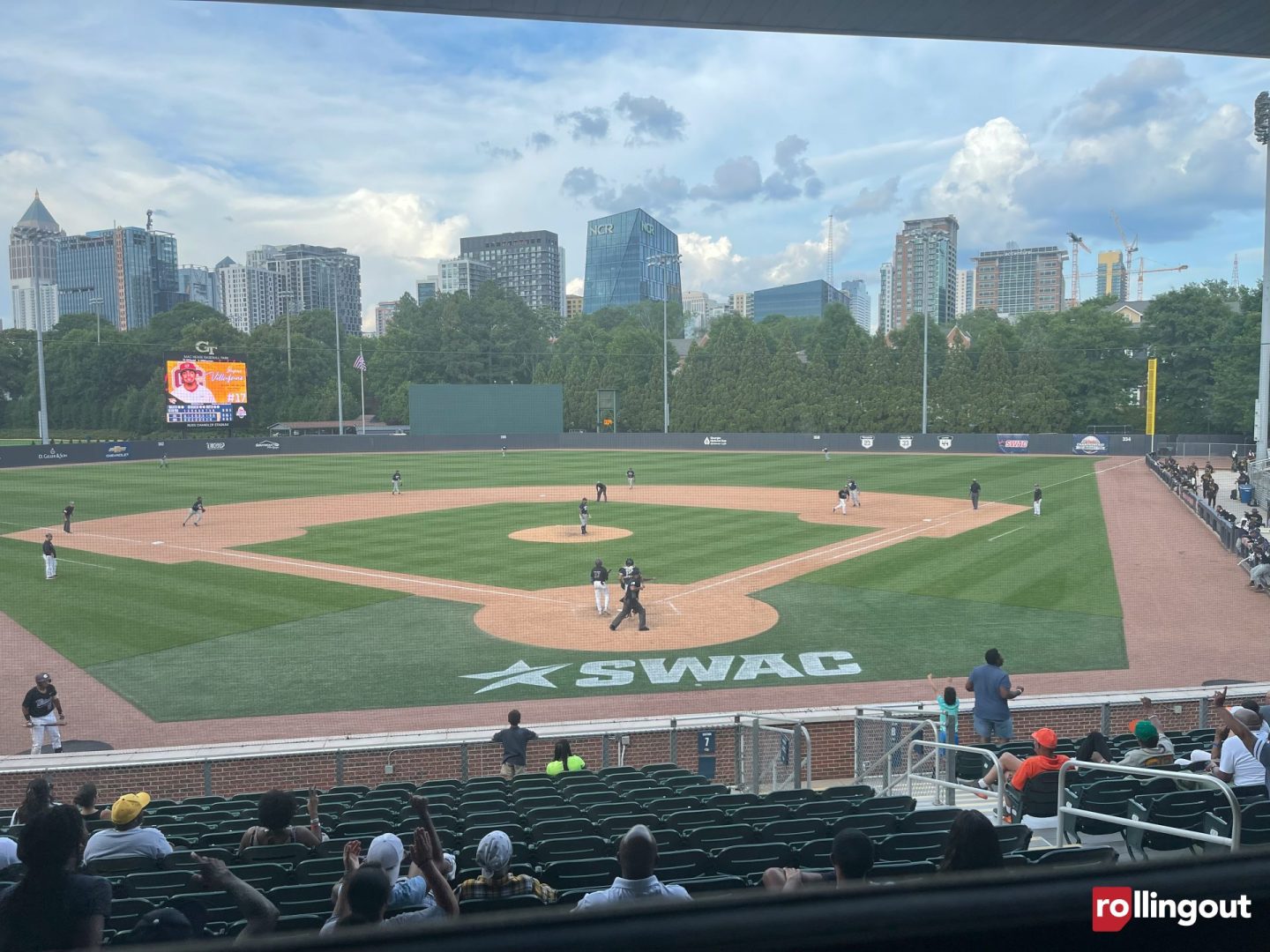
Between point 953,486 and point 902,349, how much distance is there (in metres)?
49.3

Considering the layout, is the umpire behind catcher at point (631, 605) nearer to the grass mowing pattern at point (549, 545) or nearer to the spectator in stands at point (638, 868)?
the grass mowing pattern at point (549, 545)

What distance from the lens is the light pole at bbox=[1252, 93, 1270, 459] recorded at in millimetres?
39938

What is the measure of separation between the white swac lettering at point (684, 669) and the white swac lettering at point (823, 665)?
1.49 meters

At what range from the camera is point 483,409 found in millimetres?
85438

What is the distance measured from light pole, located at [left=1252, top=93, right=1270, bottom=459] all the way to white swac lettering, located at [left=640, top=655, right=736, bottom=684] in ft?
115

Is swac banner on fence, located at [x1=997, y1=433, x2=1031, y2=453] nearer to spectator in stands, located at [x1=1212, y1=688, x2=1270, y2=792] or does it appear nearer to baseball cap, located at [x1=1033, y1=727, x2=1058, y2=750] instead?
spectator in stands, located at [x1=1212, y1=688, x2=1270, y2=792]

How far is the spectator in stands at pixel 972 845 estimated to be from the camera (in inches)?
143

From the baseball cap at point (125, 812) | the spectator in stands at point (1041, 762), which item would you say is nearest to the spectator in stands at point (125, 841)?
the baseball cap at point (125, 812)

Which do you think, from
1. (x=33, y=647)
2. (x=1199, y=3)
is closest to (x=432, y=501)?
(x=33, y=647)

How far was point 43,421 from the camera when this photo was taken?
69000mm

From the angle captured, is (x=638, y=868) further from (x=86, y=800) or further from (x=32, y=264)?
(x=32, y=264)

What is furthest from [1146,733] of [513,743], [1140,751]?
[513,743]

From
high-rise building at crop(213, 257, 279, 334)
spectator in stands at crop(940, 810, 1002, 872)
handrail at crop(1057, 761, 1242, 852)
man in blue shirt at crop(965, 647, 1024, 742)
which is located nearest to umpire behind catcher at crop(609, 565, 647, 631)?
man in blue shirt at crop(965, 647, 1024, 742)

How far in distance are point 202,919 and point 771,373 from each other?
314ft
